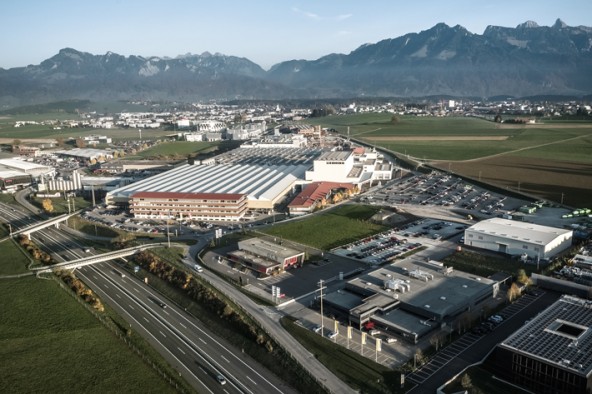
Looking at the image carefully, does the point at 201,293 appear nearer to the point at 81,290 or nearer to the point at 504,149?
the point at 81,290

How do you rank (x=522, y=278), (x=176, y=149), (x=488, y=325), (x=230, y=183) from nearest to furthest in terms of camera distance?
(x=488, y=325)
(x=522, y=278)
(x=230, y=183)
(x=176, y=149)

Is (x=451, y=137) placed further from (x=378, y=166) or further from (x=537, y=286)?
(x=537, y=286)

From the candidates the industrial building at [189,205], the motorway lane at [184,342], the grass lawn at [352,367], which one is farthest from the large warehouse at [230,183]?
the grass lawn at [352,367]

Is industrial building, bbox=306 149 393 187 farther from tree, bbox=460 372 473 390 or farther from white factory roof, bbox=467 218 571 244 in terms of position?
tree, bbox=460 372 473 390

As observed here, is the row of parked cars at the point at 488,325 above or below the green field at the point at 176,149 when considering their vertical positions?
below

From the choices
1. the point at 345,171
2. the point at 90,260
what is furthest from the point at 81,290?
the point at 345,171

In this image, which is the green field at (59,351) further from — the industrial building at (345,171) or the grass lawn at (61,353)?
the industrial building at (345,171)
